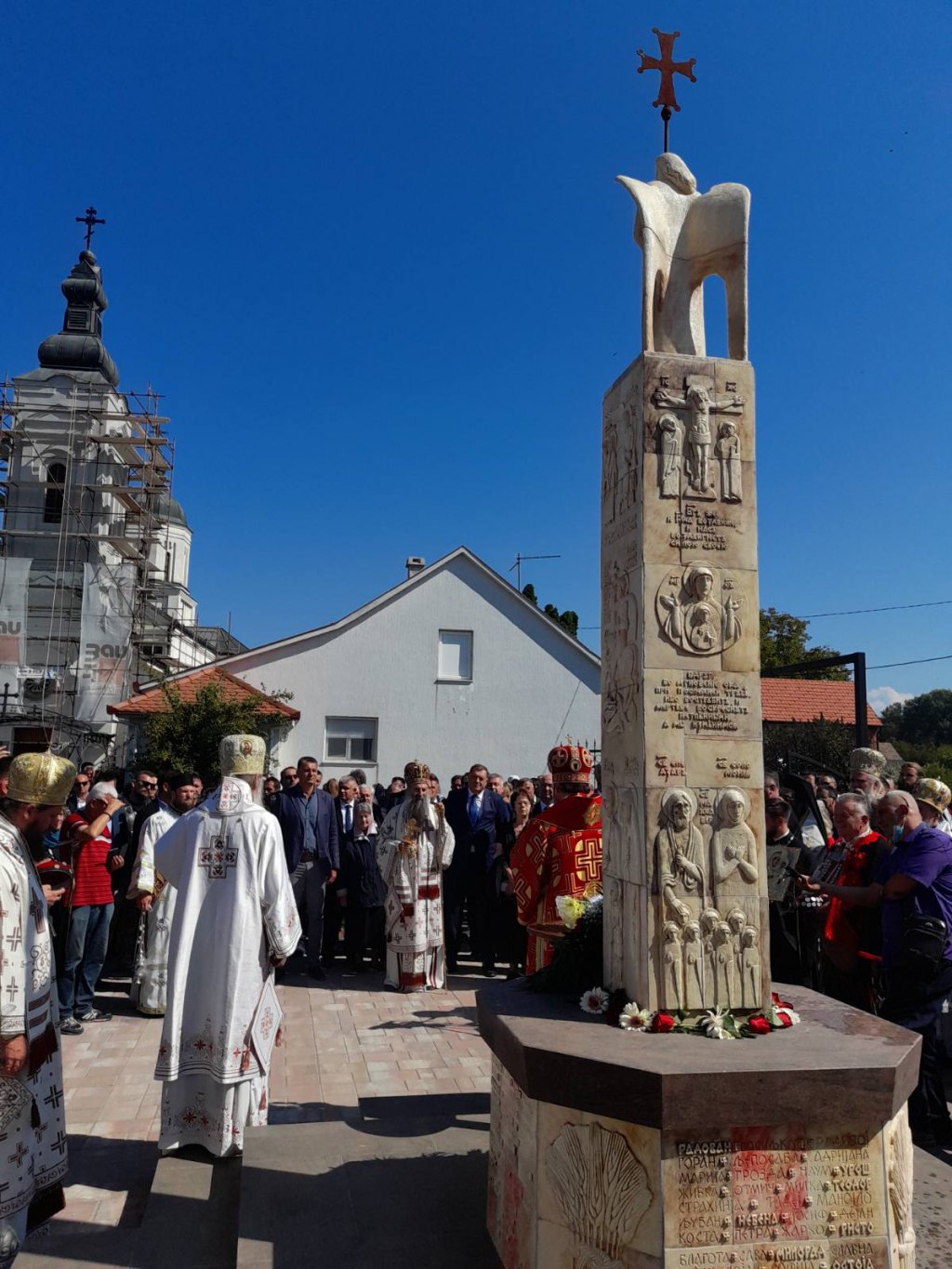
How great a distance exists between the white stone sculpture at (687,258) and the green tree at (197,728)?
1803cm

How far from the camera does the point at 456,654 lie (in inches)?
981

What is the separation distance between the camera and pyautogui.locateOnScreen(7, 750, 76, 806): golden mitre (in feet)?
11.8

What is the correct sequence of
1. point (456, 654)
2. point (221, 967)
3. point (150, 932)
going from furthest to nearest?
point (456, 654)
point (150, 932)
point (221, 967)

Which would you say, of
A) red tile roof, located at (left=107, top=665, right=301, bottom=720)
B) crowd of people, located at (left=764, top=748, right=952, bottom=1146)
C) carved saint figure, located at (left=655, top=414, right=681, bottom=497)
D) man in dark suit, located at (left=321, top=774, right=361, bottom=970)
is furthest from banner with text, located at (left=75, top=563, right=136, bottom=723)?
→ carved saint figure, located at (left=655, top=414, right=681, bottom=497)

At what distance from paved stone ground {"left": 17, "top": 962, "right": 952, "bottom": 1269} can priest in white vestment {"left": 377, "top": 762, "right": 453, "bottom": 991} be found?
71cm

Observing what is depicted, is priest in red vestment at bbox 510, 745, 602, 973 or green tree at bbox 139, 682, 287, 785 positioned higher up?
green tree at bbox 139, 682, 287, 785

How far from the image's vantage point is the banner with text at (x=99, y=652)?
27516mm

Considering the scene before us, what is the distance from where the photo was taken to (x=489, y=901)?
972 centimetres

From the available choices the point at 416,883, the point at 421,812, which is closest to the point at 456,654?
the point at 421,812

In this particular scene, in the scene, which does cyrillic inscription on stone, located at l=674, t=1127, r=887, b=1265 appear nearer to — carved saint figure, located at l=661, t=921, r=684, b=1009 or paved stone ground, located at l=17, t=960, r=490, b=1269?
carved saint figure, located at l=661, t=921, r=684, b=1009

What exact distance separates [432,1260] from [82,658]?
1058 inches

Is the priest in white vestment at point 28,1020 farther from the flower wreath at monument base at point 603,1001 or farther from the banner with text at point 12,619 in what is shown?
the banner with text at point 12,619

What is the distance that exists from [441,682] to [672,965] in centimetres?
2092

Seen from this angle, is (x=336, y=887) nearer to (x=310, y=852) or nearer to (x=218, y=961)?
(x=310, y=852)
